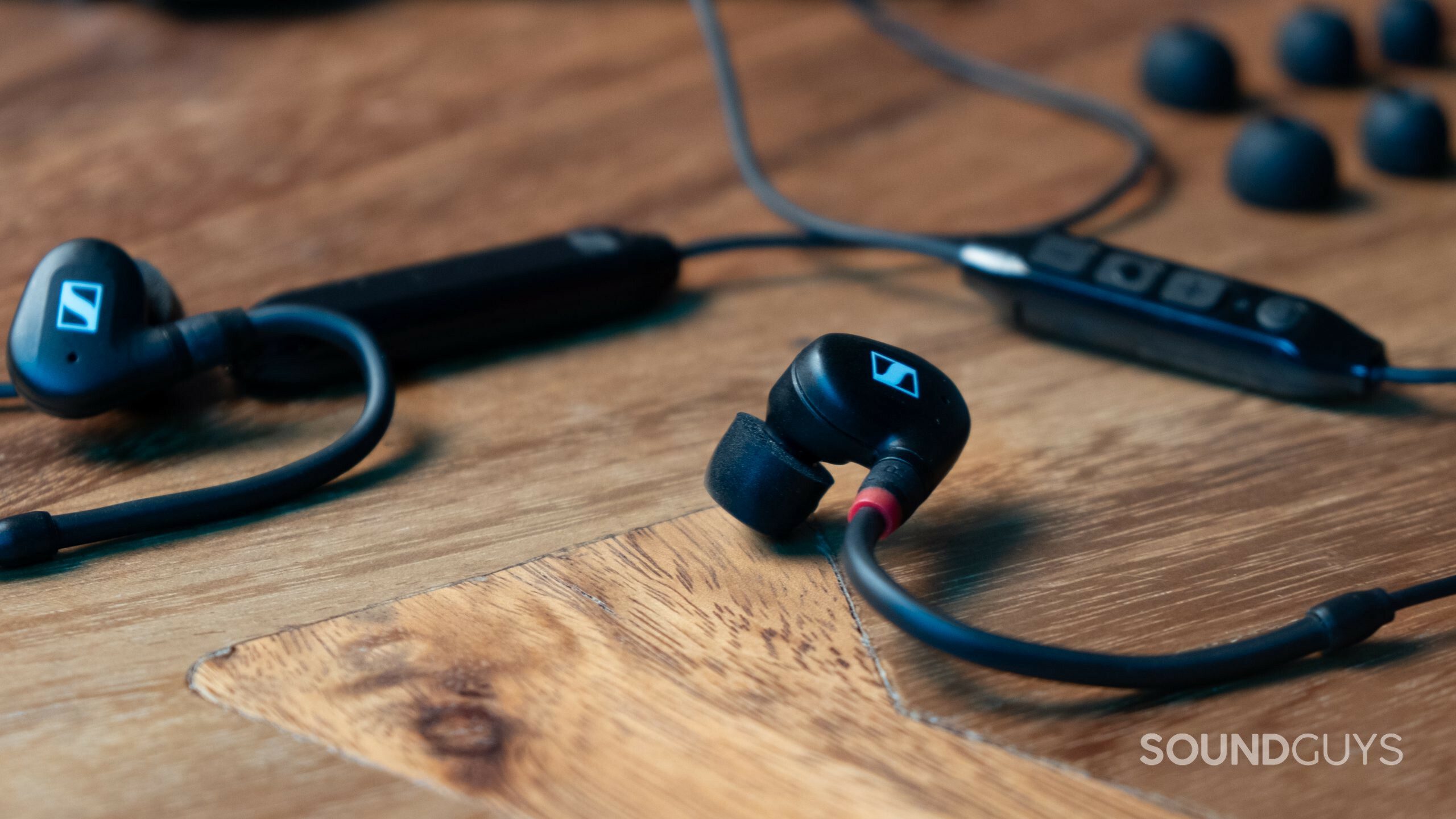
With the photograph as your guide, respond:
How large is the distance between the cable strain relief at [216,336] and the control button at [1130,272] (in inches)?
15.2

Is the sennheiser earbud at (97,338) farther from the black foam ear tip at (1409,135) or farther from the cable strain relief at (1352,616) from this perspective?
the black foam ear tip at (1409,135)

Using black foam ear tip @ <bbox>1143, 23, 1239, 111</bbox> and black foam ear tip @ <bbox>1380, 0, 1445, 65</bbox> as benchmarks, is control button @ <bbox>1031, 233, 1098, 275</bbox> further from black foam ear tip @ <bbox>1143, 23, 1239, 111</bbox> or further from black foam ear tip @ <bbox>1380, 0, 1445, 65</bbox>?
black foam ear tip @ <bbox>1380, 0, 1445, 65</bbox>

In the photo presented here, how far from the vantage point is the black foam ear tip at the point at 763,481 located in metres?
0.43

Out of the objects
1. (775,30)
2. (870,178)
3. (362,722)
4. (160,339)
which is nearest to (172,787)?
(362,722)

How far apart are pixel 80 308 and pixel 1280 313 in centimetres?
51

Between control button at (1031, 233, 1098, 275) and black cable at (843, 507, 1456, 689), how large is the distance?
219mm

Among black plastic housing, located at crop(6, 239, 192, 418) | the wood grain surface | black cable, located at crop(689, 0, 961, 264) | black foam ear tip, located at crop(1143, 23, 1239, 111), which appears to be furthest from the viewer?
black foam ear tip, located at crop(1143, 23, 1239, 111)

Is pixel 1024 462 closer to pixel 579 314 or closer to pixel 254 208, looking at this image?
pixel 579 314

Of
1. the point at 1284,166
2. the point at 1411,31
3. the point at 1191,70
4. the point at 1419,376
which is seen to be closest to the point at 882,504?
the point at 1419,376

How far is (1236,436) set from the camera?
507 millimetres

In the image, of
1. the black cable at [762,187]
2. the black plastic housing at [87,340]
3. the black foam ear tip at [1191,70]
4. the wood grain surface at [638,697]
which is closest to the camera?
the wood grain surface at [638,697]

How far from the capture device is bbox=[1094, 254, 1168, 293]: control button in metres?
0.55

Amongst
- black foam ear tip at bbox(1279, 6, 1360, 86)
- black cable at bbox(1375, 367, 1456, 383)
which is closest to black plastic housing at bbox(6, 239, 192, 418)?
black cable at bbox(1375, 367, 1456, 383)

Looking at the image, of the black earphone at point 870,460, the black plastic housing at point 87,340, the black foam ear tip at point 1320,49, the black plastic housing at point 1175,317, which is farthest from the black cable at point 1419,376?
the black plastic housing at point 87,340
